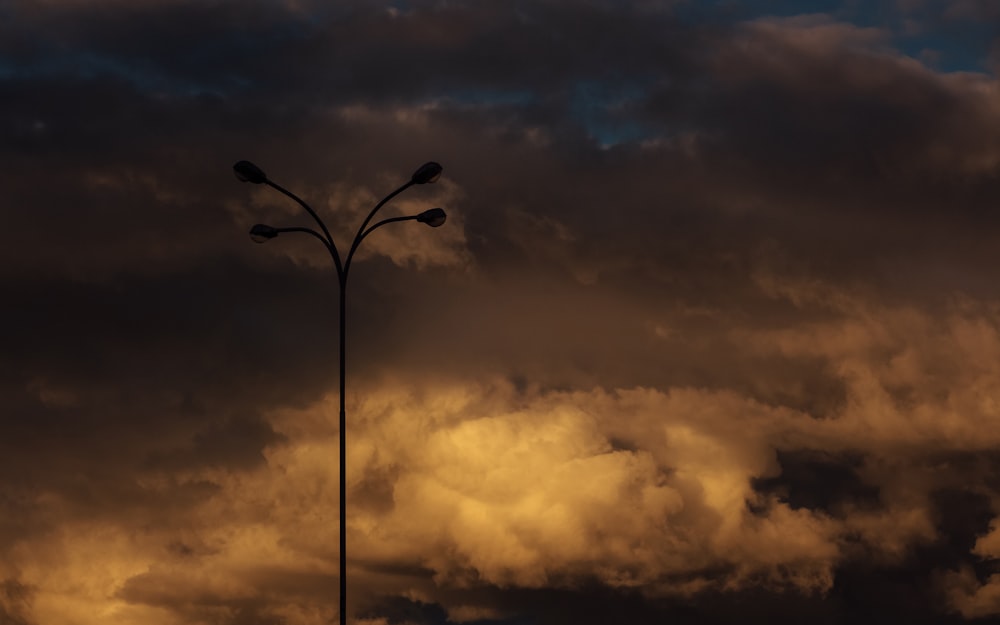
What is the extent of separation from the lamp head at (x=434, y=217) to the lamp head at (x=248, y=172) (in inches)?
166

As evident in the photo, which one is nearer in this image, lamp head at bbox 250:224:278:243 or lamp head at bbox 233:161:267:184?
lamp head at bbox 233:161:267:184

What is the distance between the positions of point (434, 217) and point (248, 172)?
4.80m

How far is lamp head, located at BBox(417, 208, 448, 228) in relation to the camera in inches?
1727

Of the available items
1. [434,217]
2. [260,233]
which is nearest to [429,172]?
[434,217]

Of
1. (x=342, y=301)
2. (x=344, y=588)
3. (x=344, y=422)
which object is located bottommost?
(x=344, y=588)

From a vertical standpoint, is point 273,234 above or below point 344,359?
above

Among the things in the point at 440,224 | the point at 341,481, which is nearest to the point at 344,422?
A: the point at 341,481

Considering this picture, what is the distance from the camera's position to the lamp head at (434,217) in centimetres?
4388

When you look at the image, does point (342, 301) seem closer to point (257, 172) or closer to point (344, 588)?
point (257, 172)

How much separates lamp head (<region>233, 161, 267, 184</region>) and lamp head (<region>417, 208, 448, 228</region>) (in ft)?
13.9

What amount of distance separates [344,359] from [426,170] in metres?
5.10

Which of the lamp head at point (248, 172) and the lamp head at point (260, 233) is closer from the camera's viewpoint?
the lamp head at point (248, 172)

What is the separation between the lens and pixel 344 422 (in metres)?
42.8

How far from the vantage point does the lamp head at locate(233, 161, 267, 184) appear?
42.3 m
